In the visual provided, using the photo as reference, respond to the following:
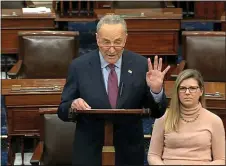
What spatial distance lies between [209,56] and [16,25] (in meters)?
1.78

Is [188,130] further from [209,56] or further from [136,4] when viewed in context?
[136,4]

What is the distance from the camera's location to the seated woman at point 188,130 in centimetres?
218

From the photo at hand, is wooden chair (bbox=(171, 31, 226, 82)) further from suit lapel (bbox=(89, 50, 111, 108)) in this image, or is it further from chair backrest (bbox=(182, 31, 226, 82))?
suit lapel (bbox=(89, 50, 111, 108))

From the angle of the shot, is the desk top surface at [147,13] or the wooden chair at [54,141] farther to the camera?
the desk top surface at [147,13]

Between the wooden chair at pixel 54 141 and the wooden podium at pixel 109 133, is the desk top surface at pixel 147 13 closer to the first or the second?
the wooden chair at pixel 54 141

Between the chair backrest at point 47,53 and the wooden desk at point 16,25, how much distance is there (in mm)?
1054

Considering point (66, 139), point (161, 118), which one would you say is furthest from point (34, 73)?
point (161, 118)

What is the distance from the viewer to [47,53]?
13.0 feet

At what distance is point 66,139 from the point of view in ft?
9.15

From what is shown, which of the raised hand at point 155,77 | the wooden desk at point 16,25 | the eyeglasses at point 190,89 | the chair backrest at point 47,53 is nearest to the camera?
the raised hand at point 155,77

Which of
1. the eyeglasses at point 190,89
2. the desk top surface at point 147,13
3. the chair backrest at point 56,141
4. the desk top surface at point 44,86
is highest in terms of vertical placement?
the desk top surface at point 147,13

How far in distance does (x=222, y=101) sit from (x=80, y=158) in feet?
4.10

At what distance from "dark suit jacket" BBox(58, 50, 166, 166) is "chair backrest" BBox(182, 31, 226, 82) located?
186 cm

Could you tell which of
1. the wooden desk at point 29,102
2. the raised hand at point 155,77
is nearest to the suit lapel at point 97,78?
the raised hand at point 155,77
